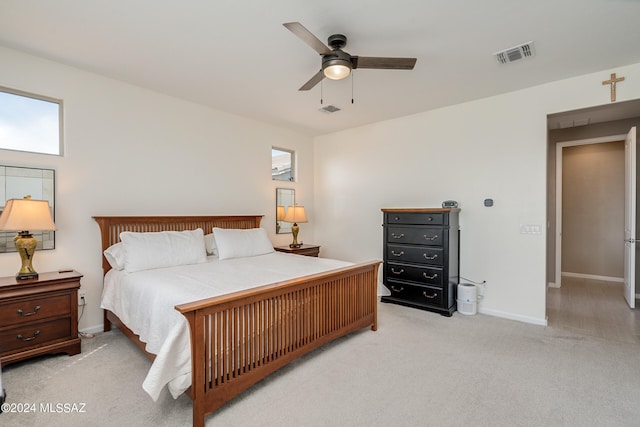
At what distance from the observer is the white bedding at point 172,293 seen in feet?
6.07

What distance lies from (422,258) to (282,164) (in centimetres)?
283

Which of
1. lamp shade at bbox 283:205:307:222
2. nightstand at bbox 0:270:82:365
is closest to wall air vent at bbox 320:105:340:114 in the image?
lamp shade at bbox 283:205:307:222

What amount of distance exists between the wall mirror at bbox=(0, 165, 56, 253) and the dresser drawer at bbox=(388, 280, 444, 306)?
3.90 meters

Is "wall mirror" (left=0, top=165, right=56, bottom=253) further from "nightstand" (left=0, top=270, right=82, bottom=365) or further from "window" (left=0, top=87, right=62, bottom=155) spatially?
"nightstand" (left=0, top=270, right=82, bottom=365)

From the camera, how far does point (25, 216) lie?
2.52 m

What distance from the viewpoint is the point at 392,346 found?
2936 millimetres

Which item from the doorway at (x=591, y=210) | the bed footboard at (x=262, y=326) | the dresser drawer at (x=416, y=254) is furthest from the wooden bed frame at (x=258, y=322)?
the doorway at (x=591, y=210)

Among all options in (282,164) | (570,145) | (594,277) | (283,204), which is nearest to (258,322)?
(283,204)

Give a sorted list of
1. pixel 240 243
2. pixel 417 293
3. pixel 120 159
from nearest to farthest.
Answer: pixel 120 159
pixel 240 243
pixel 417 293

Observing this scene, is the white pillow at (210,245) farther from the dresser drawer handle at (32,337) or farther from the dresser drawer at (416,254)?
Answer: the dresser drawer at (416,254)

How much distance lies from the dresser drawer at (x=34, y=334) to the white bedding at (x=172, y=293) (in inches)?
15.6

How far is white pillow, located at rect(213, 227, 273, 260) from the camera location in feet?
12.5

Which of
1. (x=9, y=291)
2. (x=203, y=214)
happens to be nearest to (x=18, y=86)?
(x=9, y=291)

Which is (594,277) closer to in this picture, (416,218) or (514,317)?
(514,317)
